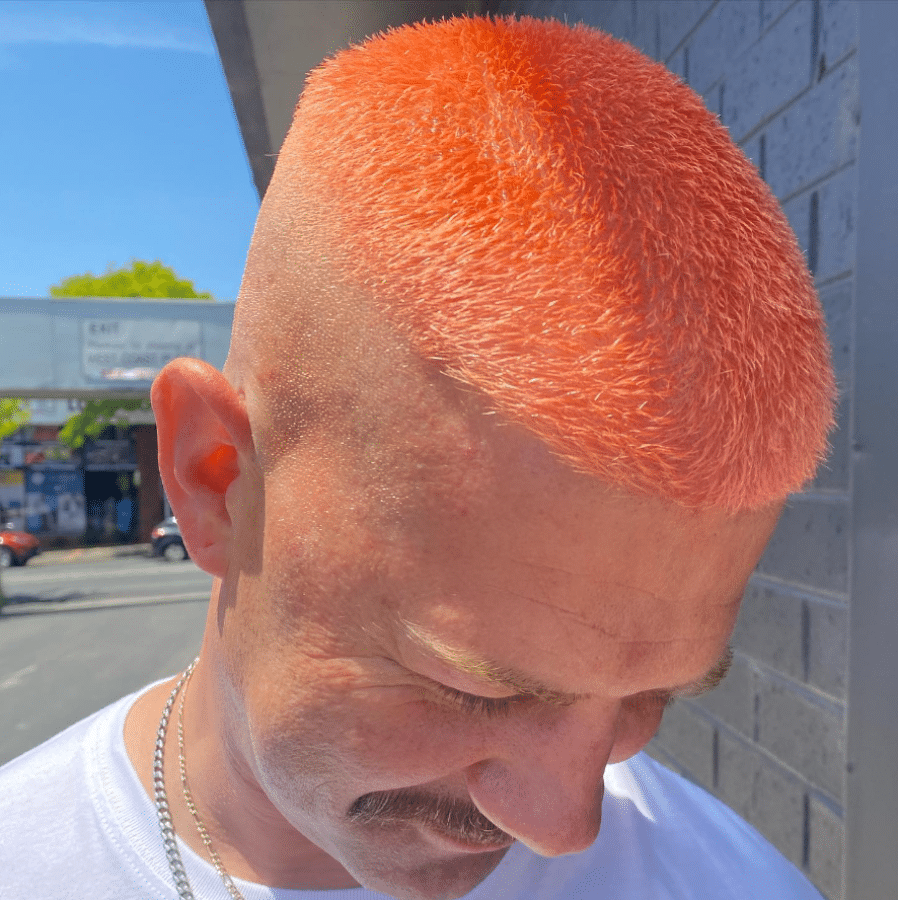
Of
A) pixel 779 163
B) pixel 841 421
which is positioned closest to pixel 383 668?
pixel 841 421

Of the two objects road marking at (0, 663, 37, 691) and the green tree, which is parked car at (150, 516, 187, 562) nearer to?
the green tree

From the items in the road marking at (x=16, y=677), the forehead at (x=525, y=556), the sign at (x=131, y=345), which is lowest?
the road marking at (x=16, y=677)

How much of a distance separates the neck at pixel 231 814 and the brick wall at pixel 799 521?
110cm

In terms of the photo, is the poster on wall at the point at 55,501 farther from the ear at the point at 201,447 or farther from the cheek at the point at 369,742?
the cheek at the point at 369,742

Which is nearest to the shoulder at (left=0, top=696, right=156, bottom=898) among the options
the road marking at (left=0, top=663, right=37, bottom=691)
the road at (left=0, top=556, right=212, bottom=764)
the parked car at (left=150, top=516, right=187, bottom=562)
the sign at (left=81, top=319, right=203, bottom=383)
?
the road at (left=0, top=556, right=212, bottom=764)

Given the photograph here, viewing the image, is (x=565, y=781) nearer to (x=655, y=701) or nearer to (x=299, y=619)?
(x=655, y=701)

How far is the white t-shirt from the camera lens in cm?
83

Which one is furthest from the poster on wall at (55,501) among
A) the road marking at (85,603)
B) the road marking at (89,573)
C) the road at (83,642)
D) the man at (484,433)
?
the man at (484,433)

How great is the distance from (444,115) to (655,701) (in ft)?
1.88

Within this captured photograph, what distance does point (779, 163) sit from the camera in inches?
62.8

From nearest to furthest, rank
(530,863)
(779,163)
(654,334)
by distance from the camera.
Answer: (654,334), (530,863), (779,163)

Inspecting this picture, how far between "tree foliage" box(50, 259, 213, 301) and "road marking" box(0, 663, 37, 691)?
1805cm

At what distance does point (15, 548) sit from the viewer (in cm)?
1580

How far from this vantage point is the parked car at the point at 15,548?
15.7m
